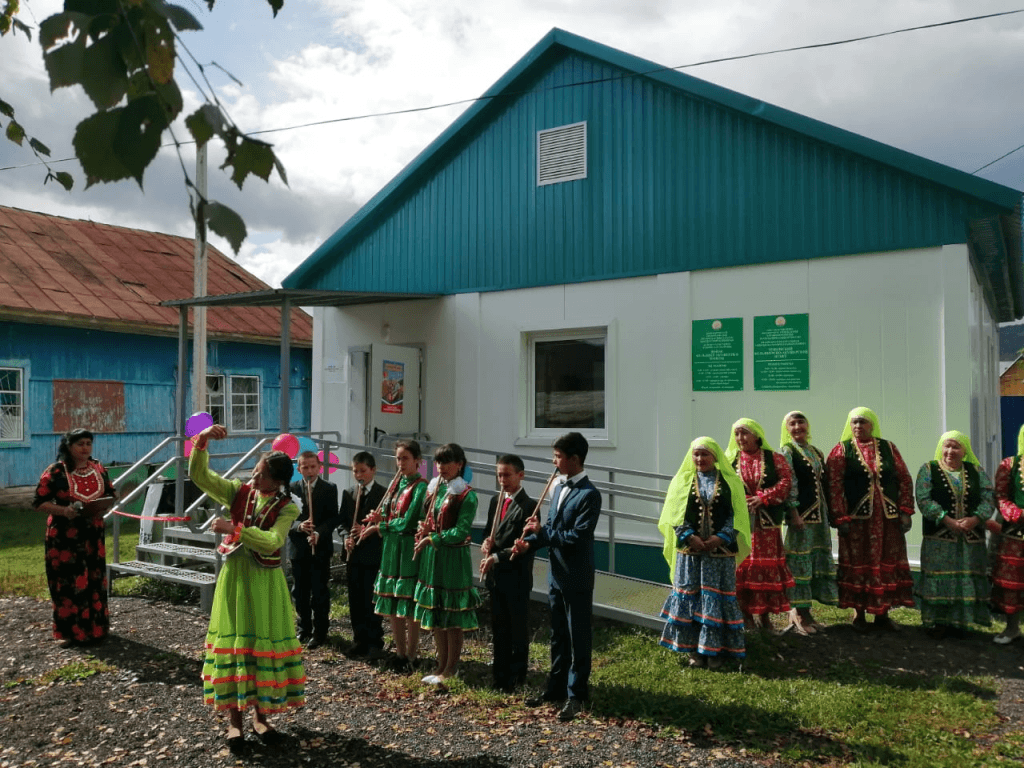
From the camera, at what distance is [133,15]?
151 centimetres

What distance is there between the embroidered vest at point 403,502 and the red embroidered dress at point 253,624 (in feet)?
4.08

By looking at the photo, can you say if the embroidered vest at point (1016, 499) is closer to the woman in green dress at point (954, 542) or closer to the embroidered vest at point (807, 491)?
the woman in green dress at point (954, 542)

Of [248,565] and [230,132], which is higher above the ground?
[230,132]

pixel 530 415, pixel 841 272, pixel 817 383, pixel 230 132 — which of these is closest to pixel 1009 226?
pixel 841 272

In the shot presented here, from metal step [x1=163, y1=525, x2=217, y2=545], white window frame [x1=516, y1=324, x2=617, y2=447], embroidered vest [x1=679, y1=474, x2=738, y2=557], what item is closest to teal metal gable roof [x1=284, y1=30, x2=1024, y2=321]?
white window frame [x1=516, y1=324, x2=617, y2=447]

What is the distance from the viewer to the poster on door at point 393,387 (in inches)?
353

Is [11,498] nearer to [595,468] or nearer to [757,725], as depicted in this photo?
[595,468]

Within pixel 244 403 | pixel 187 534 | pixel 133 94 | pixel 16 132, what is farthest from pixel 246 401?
pixel 133 94

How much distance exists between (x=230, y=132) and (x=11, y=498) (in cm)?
1413

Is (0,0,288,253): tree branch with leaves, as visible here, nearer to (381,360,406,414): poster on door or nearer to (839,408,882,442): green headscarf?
(839,408,882,442): green headscarf

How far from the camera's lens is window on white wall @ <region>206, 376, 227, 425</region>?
16391 millimetres

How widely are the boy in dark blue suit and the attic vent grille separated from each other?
15.3 ft

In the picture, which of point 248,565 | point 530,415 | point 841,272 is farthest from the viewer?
point 530,415

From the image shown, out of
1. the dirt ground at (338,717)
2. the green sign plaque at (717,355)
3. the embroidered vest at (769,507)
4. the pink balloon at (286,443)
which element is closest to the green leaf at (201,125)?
the dirt ground at (338,717)
